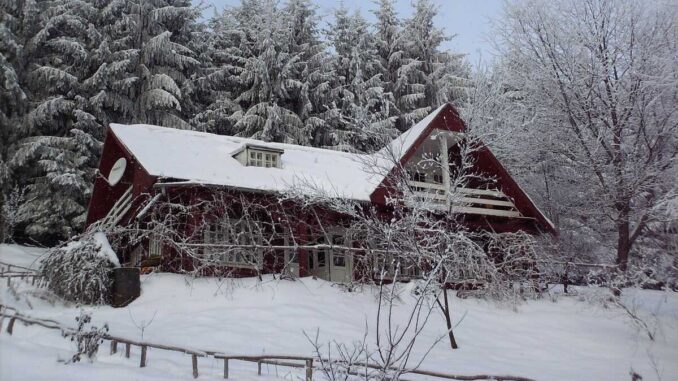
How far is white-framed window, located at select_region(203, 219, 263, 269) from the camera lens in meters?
14.4

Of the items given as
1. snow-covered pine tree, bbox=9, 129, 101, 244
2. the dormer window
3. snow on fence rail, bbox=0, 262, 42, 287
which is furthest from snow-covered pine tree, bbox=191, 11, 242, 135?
snow on fence rail, bbox=0, 262, 42, 287

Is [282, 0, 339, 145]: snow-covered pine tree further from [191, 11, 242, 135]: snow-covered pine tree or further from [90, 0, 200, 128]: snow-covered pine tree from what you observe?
[90, 0, 200, 128]: snow-covered pine tree

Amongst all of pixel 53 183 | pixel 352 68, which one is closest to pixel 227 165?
pixel 53 183

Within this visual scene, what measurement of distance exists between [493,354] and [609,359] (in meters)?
2.67

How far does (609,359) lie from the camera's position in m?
12.0

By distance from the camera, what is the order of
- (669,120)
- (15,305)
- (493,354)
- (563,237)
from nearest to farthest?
(15,305)
(493,354)
(669,120)
(563,237)

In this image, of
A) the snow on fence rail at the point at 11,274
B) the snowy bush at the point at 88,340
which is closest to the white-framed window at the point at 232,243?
the snow on fence rail at the point at 11,274

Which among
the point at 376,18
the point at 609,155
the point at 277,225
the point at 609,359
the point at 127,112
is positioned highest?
the point at 376,18

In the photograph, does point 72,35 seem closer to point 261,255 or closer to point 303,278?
point 261,255

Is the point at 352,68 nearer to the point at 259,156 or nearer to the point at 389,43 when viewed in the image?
the point at 389,43

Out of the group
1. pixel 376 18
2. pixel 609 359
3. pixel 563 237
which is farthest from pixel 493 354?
pixel 376 18

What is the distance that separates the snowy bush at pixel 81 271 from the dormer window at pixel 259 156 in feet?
18.6

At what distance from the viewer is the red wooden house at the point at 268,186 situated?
14688 millimetres

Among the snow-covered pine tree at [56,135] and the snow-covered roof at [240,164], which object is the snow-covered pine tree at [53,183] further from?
the snow-covered roof at [240,164]
